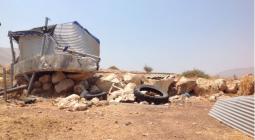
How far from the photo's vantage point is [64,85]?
53.2 feet

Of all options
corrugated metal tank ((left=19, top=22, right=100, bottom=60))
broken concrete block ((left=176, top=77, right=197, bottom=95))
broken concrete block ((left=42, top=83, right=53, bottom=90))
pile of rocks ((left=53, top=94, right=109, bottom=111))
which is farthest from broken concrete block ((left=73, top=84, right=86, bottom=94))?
broken concrete block ((left=176, top=77, right=197, bottom=95))

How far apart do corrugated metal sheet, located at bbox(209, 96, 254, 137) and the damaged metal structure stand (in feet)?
26.3

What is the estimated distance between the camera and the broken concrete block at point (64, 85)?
634 inches

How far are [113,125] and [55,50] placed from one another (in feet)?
29.3

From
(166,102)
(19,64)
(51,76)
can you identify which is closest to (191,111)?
(166,102)

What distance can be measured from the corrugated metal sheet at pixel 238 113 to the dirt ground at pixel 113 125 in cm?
18

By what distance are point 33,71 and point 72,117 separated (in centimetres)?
770

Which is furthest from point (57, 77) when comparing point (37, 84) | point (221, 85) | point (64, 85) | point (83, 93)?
point (221, 85)

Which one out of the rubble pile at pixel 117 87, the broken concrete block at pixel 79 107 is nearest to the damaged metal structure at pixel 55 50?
the rubble pile at pixel 117 87

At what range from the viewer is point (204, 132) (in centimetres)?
787

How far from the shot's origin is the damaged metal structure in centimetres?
1609

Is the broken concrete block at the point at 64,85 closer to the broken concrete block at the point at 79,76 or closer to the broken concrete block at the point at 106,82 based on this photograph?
the broken concrete block at the point at 79,76

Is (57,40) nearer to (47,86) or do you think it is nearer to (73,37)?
(73,37)

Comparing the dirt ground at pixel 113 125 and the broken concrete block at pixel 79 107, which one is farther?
the broken concrete block at pixel 79 107
